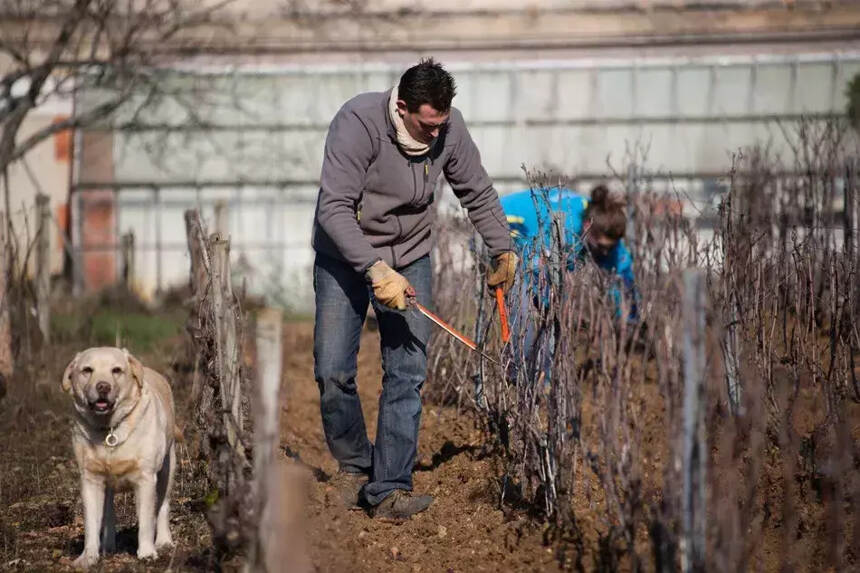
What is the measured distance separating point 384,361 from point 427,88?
1165 mm

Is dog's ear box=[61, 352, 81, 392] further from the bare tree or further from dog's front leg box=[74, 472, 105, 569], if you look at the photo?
the bare tree

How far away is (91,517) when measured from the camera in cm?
473

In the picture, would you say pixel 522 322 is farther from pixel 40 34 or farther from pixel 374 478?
pixel 40 34

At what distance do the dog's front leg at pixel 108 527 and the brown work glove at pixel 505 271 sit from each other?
1810 millimetres

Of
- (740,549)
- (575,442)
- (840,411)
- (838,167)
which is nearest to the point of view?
(740,549)

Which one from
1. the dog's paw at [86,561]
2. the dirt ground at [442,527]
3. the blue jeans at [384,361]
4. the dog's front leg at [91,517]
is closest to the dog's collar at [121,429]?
the dog's front leg at [91,517]

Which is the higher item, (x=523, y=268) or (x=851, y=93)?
(x=851, y=93)

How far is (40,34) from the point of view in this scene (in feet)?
52.6

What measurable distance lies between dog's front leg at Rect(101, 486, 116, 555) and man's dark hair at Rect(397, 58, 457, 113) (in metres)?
1.86

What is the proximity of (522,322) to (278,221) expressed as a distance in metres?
10.4

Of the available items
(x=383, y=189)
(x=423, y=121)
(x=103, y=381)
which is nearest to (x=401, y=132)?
(x=423, y=121)

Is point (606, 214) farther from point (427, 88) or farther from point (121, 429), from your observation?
point (121, 429)

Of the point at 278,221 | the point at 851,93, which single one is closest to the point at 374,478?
the point at 278,221

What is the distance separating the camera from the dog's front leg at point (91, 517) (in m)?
4.71
